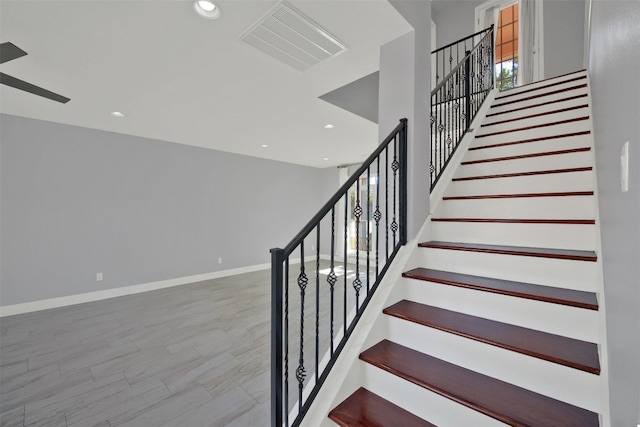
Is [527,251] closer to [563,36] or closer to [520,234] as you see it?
[520,234]

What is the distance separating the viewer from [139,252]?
4766 millimetres

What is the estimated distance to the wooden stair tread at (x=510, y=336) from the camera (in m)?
1.09

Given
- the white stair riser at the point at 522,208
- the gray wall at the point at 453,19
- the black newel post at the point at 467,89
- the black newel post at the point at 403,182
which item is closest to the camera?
the white stair riser at the point at 522,208

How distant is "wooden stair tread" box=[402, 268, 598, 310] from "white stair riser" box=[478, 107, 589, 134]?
1.96 m

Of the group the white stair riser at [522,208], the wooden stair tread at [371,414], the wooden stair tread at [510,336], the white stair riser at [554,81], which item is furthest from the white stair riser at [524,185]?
the white stair riser at [554,81]

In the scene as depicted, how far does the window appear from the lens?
5144 mm

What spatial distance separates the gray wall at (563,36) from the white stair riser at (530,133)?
286cm

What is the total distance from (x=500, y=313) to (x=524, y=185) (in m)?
1.18

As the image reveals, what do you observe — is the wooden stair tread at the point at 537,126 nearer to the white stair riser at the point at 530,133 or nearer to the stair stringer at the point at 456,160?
the white stair riser at the point at 530,133

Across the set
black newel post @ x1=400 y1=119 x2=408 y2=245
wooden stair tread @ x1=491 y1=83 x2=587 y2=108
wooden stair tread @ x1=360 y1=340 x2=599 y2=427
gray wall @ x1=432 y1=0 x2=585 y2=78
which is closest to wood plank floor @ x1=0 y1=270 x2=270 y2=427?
wooden stair tread @ x1=360 y1=340 x2=599 y2=427

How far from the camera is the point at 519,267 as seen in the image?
1565 millimetres

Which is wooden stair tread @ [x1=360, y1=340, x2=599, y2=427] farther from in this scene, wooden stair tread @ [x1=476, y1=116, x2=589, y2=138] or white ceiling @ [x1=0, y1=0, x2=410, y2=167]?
wooden stair tread @ [x1=476, y1=116, x2=589, y2=138]

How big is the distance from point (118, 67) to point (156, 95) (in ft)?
1.92

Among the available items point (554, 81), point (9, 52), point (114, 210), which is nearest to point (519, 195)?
point (554, 81)
